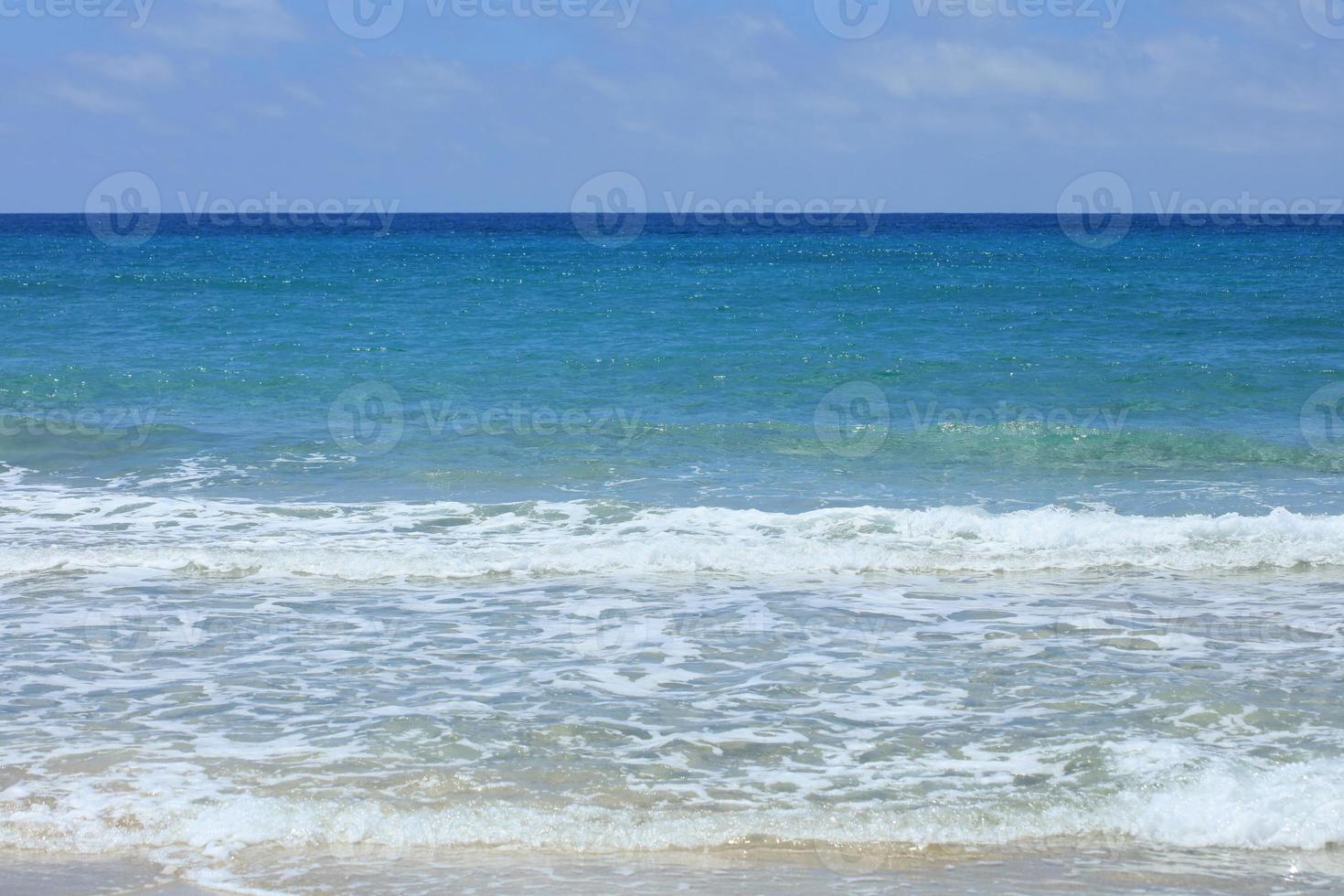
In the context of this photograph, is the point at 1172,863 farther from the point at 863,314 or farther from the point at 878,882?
the point at 863,314

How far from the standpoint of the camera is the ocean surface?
5.55 meters

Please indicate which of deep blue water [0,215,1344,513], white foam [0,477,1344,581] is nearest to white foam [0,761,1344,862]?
white foam [0,477,1344,581]

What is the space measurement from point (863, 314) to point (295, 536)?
19.7 meters

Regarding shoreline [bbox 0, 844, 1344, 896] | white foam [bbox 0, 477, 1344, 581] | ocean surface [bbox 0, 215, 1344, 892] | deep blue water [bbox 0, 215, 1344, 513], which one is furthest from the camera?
deep blue water [bbox 0, 215, 1344, 513]

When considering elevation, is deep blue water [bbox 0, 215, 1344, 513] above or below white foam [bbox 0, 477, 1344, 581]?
above

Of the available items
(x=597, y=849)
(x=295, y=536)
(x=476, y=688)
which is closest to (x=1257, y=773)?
(x=597, y=849)

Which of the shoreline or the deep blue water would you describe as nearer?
the shoreline

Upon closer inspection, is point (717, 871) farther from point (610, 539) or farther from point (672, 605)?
point (610, 539)

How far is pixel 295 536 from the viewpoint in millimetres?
11086

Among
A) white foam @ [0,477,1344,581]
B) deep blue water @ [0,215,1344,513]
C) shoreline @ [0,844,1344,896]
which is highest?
deep blue water @ [0,215,1344,513]

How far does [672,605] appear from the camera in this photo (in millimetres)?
9078

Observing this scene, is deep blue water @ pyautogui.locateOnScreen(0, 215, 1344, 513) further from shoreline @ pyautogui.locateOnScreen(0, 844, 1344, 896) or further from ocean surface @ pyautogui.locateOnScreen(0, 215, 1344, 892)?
shoreline @ pyautogui.locateOnScreen(0, 844, 1344, 896)

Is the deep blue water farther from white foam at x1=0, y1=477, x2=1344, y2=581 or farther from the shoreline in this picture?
the shoreline

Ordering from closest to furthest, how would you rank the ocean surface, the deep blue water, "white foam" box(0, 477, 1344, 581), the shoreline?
the shoreline
the ocean surface
"white foam" box(0, 477, 1344, 581)
the deep blue water
